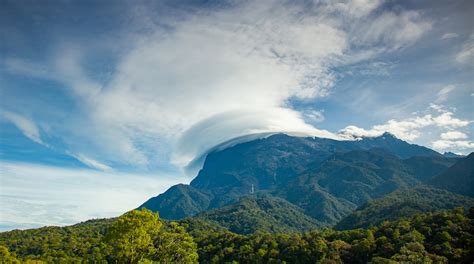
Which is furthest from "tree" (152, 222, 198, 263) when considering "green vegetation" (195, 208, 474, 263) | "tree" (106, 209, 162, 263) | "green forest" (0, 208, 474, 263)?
"green vegetation" (195, 208, 474, 263)

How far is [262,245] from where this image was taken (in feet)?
395

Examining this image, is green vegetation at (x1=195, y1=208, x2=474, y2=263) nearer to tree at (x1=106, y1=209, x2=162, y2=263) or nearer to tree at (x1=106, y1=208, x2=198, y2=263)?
tree at (x1=106, y1=208, x2=198, y2=263)

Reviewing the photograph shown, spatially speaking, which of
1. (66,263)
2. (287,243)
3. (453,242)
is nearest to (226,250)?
(287,243)

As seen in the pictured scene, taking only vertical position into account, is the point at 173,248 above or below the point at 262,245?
above

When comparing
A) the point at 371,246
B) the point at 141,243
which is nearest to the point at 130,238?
the point at 141,243

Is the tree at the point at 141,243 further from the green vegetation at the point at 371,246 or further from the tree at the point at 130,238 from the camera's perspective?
the green vegetation at the point at 371,246

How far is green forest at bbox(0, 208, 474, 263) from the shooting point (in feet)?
156

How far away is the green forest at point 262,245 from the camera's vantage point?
4750 centimetres

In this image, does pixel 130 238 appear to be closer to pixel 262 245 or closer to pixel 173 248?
pixel 173 248

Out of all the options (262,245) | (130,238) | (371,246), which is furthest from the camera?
(262,245)

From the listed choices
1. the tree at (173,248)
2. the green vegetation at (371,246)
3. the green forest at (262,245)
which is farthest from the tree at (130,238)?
the green vegetation at (371,246)

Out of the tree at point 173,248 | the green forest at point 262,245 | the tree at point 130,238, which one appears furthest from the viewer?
the tree at point 173,248

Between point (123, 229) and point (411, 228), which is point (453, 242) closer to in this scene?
point (411, 228)

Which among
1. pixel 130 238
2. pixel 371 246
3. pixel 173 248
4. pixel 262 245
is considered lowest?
pixel 371 246
